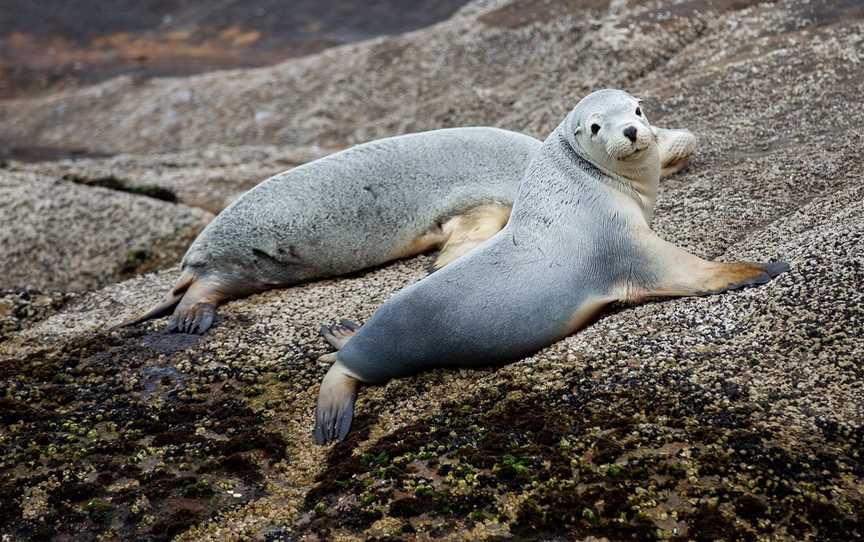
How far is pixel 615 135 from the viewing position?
4297 millimetres

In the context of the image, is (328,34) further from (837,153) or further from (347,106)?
(837,153)

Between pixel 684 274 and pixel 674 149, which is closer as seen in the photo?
pixel 684 274

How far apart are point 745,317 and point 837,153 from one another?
2035 millimetres

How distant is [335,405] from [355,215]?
1.93m

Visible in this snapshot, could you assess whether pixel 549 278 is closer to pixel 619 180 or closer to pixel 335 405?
pixel 619 180


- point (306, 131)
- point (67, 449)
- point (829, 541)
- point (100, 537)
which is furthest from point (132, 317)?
point (306, 131)

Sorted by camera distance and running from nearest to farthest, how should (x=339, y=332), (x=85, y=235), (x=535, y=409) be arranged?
(x=535, y=409) → (x=339, y=332) → (x=85, y=235)

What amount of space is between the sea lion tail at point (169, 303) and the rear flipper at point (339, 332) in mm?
1288

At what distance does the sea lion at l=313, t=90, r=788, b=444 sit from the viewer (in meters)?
4.16

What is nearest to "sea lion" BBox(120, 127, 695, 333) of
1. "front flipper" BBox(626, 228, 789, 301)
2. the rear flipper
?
the rear flipper

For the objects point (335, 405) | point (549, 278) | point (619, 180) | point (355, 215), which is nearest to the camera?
point (335, 405)

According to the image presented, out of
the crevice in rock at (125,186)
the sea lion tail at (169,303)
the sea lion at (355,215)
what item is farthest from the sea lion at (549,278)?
the crevice in rock at (125,186)

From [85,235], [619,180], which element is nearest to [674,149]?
[619,180]

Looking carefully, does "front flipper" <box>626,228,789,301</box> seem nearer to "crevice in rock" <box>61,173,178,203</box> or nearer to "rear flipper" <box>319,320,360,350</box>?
"rear flipper" <box>319,320,360,350</box>
